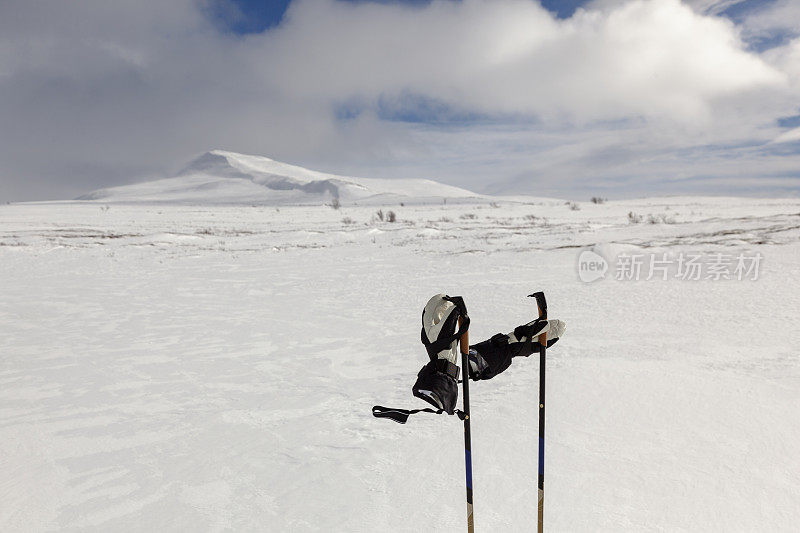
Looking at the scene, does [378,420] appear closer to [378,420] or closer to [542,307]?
[378,420]

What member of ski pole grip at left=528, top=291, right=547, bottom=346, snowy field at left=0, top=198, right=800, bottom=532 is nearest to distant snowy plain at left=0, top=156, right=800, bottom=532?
snowy field at left=0, top=198, right=800, bottom=532

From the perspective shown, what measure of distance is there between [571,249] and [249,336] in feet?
29.3

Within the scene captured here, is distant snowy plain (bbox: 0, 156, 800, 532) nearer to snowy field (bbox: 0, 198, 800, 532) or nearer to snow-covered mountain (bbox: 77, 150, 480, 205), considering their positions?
snowy field (bbox: 0, 198, 800, 532)

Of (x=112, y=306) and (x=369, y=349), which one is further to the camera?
(x=112, y=306)

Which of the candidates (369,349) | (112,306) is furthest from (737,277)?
(112,306)

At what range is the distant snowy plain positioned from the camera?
8.66ft

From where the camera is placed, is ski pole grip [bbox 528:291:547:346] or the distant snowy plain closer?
ski pole grip [bbox 528:291:547:346]

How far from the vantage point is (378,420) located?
3.75 meters

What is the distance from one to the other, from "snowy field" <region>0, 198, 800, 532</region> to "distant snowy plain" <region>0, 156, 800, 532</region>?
0.06ft

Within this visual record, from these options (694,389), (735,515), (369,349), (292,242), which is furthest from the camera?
(292,242)

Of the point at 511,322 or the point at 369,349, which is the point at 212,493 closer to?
the point at 369,349

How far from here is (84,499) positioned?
9.16ft

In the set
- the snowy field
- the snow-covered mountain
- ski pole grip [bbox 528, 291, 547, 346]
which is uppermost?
the snow-covered mountain

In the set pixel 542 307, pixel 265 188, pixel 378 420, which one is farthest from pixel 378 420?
pixel 265 188
